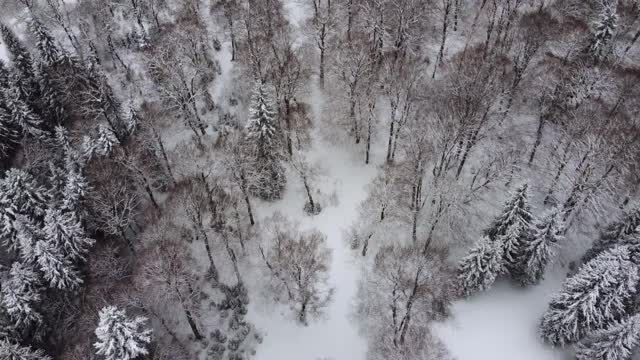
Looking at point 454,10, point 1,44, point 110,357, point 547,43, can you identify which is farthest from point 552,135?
point 1,44

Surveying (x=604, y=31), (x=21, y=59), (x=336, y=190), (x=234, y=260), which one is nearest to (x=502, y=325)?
(x=336, y=190)

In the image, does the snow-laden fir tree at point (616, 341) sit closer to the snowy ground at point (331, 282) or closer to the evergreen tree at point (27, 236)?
the snowy ground at point (331, 282)

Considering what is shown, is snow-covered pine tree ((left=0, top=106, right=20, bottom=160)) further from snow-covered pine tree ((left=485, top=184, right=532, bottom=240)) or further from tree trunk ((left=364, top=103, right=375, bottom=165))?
snow-covered pine tree ((left=485, top=184, right=532, bottom=240))

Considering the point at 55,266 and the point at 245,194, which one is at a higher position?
the point at 245,194

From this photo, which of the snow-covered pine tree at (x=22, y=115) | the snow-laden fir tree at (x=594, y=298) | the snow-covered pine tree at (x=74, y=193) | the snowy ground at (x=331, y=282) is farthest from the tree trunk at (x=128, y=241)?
the snow-laden fir tree at (x=594, y=298)

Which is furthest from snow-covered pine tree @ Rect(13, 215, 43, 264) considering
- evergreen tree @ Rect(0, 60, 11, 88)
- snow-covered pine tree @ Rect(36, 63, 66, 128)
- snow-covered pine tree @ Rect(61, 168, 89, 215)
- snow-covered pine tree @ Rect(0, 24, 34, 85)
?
snow-covered pine tree @ Rect(0, 24, 34, 85)

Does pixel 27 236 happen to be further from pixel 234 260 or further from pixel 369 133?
pixel 369 133

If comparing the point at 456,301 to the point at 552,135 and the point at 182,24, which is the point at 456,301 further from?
the point at 182,24
